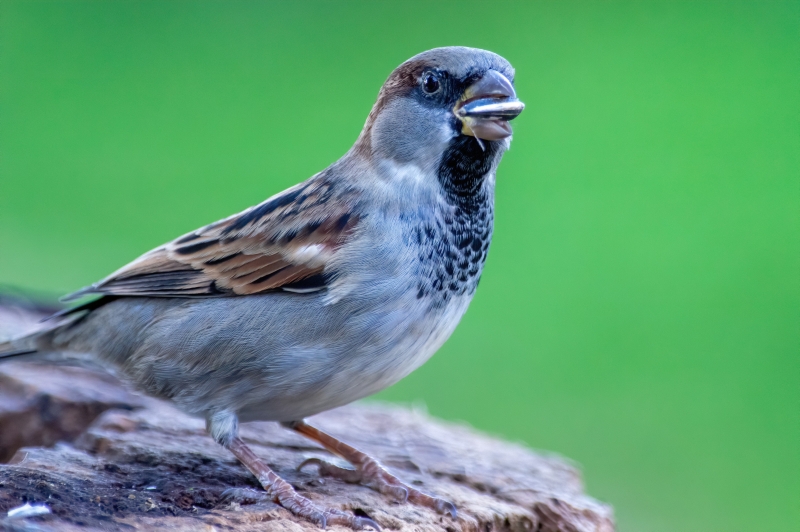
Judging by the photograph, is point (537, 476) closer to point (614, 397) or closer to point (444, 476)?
point (444, 476)

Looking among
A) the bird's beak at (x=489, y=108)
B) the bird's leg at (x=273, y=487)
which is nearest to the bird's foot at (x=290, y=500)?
the bird's leg at (x=273, y=487)

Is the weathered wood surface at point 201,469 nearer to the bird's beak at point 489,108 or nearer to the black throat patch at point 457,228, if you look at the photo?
the black throat patch at point 457,228

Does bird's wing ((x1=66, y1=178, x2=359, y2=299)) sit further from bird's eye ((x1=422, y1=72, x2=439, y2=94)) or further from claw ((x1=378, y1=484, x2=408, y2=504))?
claw ((x1=378, y1=484, x2=408, y2=504))

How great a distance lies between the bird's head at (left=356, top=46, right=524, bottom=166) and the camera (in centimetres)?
352

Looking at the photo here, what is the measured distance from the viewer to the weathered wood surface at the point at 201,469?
316cm

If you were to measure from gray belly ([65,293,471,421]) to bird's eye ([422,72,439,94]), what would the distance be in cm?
84

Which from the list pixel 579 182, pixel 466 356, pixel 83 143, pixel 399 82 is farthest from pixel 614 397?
pixel 83 143

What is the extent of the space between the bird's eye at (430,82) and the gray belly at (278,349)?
845 mm

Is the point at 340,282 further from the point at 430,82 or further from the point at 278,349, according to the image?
the point at 430,82

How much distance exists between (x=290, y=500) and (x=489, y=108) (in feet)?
5.36

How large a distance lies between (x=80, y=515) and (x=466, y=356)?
5.35 metres

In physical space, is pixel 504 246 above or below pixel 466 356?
above

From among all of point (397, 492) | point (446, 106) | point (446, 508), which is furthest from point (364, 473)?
point (446, 106)

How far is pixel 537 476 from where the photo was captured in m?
4.54
